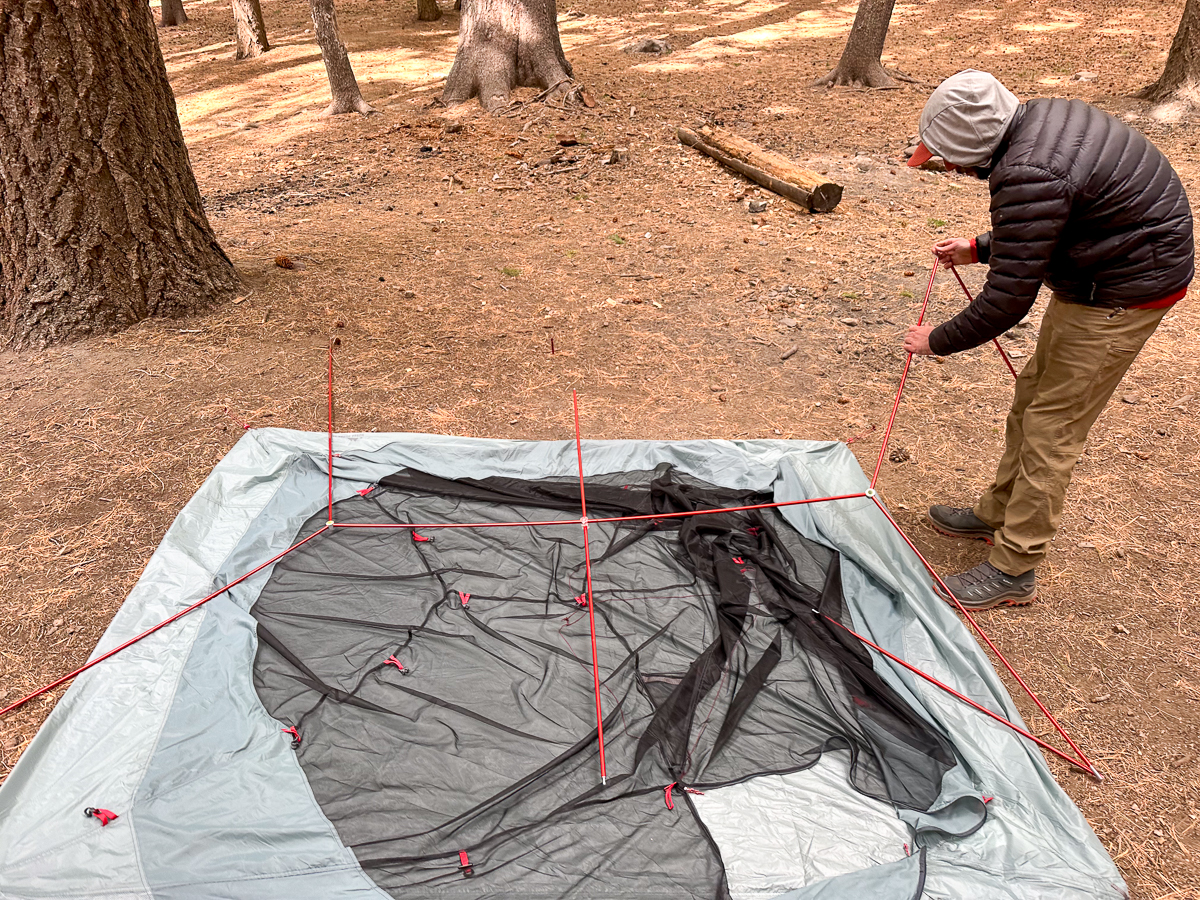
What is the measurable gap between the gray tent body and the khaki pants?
333mm

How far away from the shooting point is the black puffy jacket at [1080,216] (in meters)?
1.89

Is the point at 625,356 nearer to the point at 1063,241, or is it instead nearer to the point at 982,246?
the point at 982,246

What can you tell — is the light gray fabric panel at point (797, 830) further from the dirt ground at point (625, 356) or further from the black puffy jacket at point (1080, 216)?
the black puffy jacket at point (1080, 216)

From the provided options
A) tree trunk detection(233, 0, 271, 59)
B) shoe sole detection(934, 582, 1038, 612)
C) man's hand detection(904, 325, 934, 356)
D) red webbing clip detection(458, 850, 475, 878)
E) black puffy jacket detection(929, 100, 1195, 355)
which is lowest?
shoe sole detection(934, 582, 1038, 612)

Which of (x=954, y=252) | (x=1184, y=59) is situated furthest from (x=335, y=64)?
(x=1184, y=59)

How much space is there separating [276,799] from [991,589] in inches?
83.2

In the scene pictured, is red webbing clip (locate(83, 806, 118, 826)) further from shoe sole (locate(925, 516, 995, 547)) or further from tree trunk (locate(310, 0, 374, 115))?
tree trunk (locate(310, 0, 374, 115))

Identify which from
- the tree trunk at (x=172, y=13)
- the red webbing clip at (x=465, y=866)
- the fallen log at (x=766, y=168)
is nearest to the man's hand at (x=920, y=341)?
the red webbing clip at (x=465, y=866)

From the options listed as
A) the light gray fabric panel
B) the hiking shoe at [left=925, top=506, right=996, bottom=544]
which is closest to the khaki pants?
the hiking shoe at [left=925, top=506, right=996, bottom=544]

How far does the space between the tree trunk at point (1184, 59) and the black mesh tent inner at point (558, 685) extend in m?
6.47

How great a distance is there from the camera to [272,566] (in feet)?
7.81

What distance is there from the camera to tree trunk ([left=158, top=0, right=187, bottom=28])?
39.0 ft

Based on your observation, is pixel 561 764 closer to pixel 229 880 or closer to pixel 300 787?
pixel 300 787

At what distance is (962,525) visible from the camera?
107 inches
